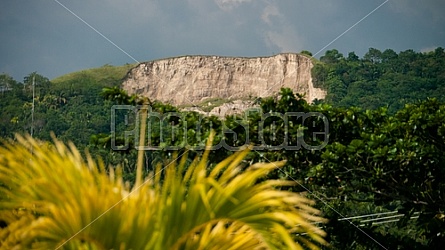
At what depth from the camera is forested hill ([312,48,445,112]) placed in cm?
4109

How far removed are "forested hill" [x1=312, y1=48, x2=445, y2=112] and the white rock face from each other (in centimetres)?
2382

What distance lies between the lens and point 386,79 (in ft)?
164

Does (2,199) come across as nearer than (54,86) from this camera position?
Yes

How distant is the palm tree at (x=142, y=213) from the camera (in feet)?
7.25

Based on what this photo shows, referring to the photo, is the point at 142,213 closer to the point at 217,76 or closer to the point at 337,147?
the point at 337,147

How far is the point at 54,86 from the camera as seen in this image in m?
78.3

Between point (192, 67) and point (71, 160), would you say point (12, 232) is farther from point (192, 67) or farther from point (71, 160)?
point (192, 67)

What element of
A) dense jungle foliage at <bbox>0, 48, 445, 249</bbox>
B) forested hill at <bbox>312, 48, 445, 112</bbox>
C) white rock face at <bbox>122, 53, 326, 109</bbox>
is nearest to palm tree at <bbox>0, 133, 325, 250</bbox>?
dense jungle foliage at <bbox>0, 48, 445, 249</bbox>

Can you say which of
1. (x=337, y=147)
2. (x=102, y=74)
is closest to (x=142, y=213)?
(x=337, y=147)

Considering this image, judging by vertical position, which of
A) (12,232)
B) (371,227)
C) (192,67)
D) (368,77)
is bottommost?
(371,227)

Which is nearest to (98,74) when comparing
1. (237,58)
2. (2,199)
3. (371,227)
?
(237,58)

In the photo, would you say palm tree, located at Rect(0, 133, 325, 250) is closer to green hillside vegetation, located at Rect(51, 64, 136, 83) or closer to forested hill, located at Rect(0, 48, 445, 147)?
forested hill, located at Rect(0, 48, 445, 147)

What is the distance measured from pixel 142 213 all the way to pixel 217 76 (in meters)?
108

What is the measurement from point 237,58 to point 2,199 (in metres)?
109
